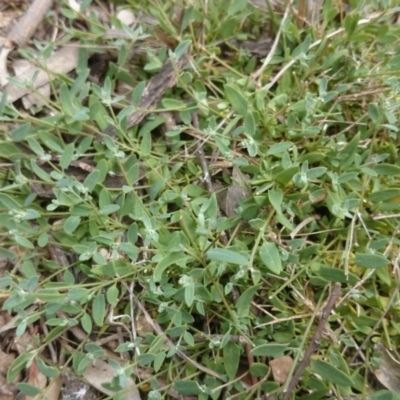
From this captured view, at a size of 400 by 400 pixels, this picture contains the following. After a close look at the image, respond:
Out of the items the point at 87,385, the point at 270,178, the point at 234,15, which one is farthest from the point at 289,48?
the point at 87,385

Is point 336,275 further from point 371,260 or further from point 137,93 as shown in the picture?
point 137,93

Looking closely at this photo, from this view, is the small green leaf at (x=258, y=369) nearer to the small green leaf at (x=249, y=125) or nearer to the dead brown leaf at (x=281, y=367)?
the dead brown leaf at (x=281, y=367)

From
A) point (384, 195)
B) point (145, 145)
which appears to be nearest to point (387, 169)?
point (384, 195)

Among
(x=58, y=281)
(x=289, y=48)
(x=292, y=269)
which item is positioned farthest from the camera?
(x=289, y=48)

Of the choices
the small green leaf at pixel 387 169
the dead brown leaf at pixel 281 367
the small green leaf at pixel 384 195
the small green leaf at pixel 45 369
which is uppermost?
the small green leaf at pixel 45 369

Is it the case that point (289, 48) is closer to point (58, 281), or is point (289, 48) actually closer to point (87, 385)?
point (58, 281)

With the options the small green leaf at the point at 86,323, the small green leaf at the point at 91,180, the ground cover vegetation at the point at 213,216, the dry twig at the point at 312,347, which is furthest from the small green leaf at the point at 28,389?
the dry twig at the point at 312,347
